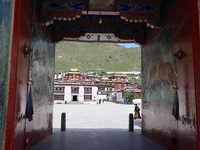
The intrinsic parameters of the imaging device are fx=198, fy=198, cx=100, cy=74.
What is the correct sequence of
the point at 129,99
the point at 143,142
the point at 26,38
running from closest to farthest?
the point at 26,38
the point at 143,142
the point at 129,99

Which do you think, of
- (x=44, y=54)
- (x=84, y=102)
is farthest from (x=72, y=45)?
(x=44, y=54)

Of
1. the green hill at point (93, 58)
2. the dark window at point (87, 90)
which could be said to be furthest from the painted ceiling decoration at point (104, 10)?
the green hill at point (93, 58)

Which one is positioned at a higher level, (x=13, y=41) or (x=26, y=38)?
(x=26, y=38)

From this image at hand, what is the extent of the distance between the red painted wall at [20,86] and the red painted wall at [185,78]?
3370mm

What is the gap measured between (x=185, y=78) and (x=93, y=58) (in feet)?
510

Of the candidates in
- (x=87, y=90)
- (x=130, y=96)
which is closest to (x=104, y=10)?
(x=130, y=96)

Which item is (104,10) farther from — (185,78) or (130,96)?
(130,96)

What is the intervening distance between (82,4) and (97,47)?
176420 millimetres

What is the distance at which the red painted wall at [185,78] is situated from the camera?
145 inches

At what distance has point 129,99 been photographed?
45062 mm

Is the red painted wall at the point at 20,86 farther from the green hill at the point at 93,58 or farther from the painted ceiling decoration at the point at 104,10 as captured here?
the green hill at the point at 93,58

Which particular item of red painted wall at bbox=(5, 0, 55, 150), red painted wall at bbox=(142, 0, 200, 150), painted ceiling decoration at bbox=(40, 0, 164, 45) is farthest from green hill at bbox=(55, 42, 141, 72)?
red painted wall at bbox=(142, 0, 200, 150)

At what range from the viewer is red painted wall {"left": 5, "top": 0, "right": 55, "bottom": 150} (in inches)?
145

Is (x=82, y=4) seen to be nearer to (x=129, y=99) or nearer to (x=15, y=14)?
(x=15, y=14)
